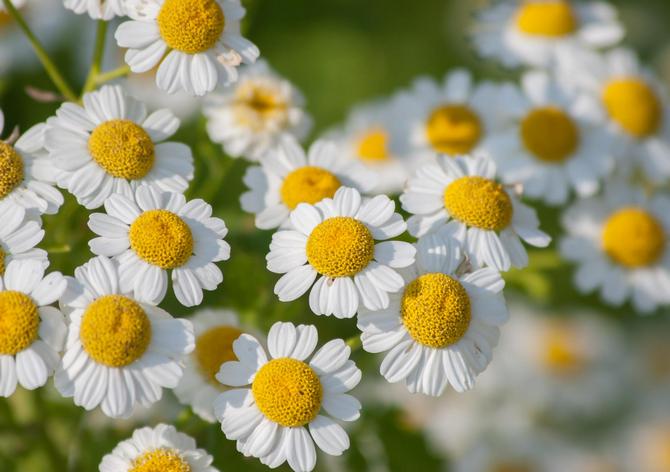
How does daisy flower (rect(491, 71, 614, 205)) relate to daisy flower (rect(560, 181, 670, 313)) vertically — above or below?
above

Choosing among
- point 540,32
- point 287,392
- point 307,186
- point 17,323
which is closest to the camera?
point 17,323

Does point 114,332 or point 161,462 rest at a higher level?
point 114,332

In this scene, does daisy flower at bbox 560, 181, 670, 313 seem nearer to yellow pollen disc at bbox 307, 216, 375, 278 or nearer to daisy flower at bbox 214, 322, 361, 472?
yellow pollen disc at bbox 307, 216, 375, 278

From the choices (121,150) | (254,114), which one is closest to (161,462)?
(121,150)

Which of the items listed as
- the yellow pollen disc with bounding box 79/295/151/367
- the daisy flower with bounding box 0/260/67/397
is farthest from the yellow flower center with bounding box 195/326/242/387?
the daisy flower with bounding box 0/260/67/397

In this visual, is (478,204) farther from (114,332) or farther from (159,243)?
(114,332)

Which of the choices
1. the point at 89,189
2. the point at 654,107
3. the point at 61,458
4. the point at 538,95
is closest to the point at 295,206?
the point at 89,189

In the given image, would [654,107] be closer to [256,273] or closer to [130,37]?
[256,273]
